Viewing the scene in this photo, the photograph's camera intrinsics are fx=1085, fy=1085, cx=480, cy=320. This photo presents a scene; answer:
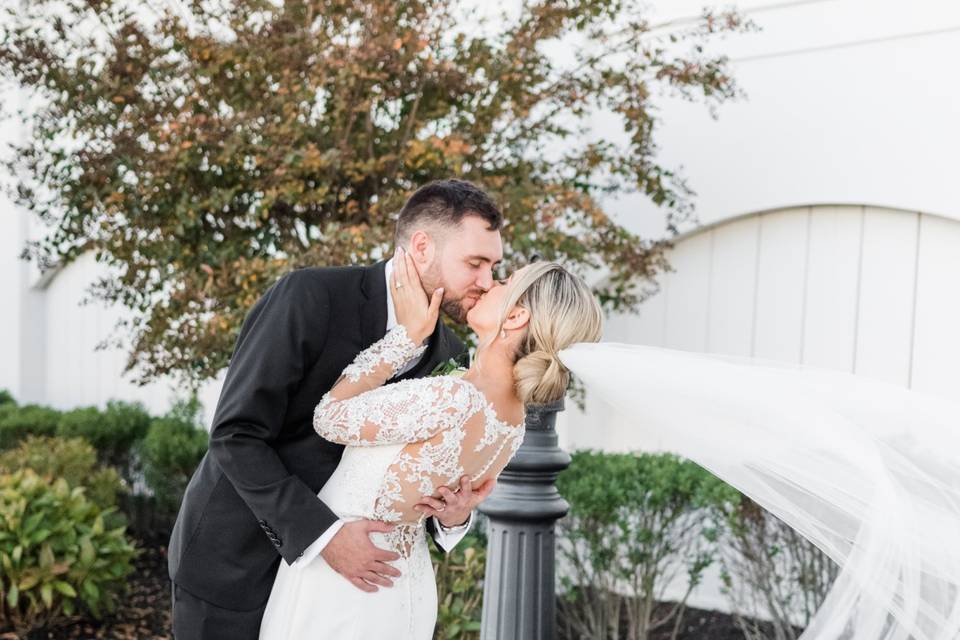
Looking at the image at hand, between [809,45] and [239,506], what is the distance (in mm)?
4367

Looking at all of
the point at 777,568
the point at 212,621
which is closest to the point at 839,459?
the point at 212,621

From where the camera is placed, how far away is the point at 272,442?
9.60 feet

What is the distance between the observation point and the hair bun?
113 inches

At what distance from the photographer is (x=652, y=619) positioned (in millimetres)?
5965

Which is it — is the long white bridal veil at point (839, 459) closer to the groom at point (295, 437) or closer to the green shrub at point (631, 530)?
the groom at point (295, 437)

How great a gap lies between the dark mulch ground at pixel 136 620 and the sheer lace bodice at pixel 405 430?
3.75m

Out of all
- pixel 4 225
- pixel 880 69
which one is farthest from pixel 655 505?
pixel 4 225

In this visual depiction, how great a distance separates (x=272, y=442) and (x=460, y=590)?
2.60 m

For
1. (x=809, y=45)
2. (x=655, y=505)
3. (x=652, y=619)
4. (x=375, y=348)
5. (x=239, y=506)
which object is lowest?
(x=652, y=619)

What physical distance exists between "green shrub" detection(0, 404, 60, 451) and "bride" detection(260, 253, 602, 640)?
6.60 meters

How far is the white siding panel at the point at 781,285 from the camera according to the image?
6098 millimetres

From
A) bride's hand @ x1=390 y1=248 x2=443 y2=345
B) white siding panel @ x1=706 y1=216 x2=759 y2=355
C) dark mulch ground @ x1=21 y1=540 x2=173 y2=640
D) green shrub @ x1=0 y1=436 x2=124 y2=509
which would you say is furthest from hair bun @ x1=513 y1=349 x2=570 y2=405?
green shrub @ x1=0 y1=436 x2=124 y2=509

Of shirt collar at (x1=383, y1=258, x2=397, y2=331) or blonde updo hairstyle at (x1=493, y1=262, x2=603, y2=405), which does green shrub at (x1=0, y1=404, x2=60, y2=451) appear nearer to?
shirt collar at (x1=383, y1=258, x2=397, y2=331)

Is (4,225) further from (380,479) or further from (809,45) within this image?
(380,479)
